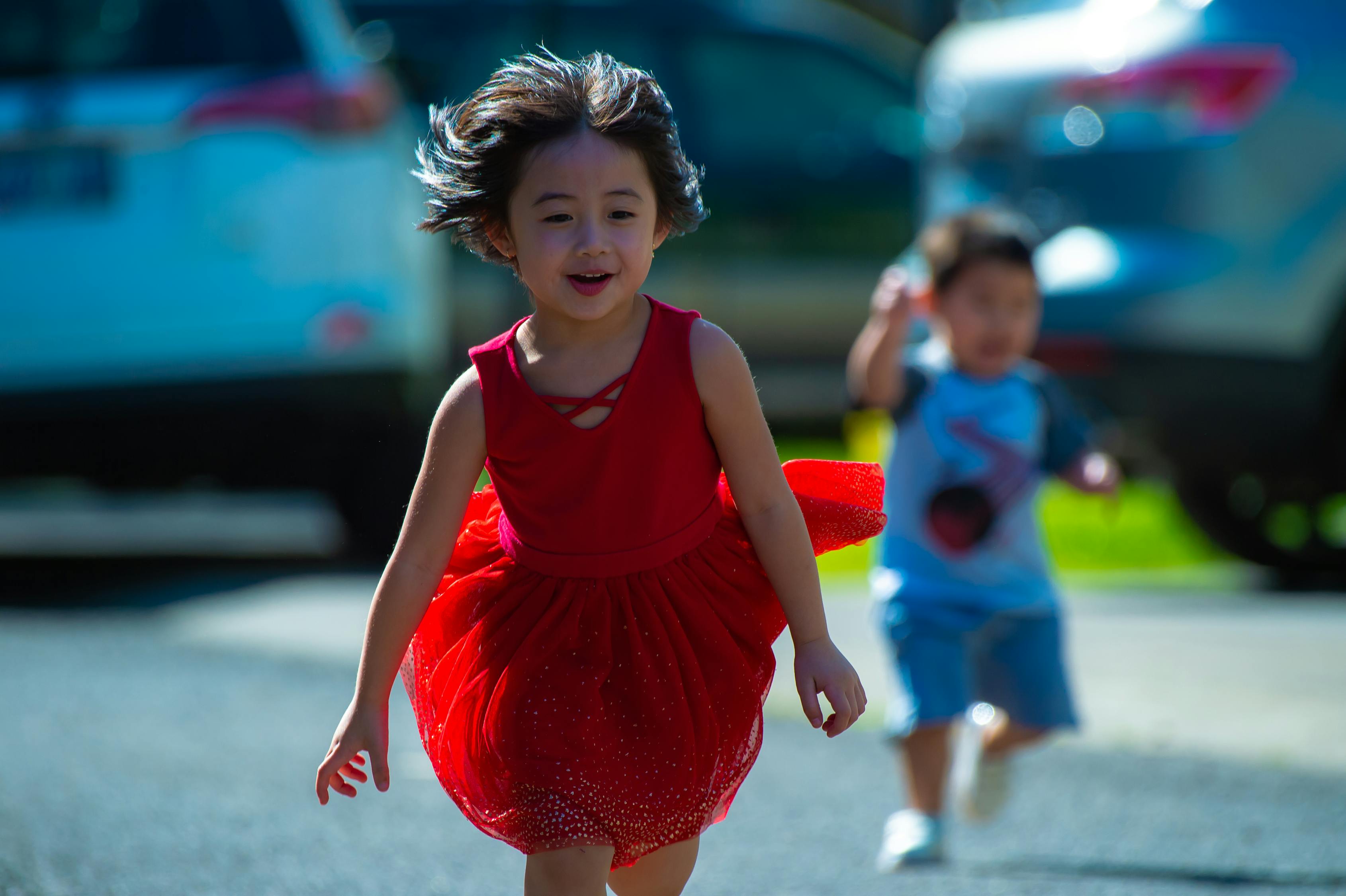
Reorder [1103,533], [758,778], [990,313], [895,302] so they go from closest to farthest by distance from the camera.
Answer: [895,302]
[990,313]
[758,778]
[1103,533]

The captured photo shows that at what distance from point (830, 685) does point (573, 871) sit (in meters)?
0.41

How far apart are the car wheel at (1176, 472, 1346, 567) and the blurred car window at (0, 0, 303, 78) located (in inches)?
143

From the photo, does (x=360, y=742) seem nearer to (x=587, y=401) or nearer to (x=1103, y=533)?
(x=587, y=401)

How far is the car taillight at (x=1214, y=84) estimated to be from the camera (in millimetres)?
5301

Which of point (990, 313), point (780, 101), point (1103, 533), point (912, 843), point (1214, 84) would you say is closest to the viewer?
point (912, 843)

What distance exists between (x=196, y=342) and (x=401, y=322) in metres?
0.73

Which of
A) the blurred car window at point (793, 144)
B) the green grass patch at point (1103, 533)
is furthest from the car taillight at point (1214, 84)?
the blurred car window at point (793, 144)

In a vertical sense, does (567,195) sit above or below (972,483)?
above

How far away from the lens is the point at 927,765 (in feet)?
11.3

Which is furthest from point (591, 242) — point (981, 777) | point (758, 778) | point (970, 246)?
point (758, 778)

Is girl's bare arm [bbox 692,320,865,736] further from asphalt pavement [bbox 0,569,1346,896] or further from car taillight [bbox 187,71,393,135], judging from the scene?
car taillight [bbox 187,71,393,135]

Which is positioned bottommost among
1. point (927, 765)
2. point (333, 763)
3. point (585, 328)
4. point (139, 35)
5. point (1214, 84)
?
point (927, 765)

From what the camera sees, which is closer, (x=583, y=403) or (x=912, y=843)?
(x=583, y=403)

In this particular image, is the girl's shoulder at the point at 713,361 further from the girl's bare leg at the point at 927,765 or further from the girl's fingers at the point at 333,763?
the girl's bare leg at the point at 927,765
